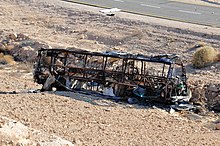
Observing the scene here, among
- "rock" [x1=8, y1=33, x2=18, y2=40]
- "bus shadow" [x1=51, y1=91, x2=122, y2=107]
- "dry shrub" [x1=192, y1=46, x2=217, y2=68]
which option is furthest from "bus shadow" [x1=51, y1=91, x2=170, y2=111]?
"rock" [x1=8, y1=33, x2=18, y2=40]

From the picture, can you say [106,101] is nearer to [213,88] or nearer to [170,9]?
[213,88]

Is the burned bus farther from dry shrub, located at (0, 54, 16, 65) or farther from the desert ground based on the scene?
dry shrub, located at (0, 54, 16, 65)

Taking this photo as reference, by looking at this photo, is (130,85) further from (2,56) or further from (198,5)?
(198,5)

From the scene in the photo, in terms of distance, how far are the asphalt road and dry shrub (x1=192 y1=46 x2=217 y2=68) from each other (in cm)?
683

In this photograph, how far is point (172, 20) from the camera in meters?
35.1

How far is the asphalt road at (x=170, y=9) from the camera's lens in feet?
118

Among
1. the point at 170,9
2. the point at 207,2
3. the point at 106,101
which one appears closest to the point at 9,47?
the point at 106,101

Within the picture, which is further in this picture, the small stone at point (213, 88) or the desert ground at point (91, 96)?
the small stone at point (213, 88)

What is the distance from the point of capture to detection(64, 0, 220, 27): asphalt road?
3606 cm

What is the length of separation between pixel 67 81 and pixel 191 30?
1264 centimetres

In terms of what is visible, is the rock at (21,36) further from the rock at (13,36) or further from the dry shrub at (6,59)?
the dry shrub at (6,59)

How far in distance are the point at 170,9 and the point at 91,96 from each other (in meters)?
19.6

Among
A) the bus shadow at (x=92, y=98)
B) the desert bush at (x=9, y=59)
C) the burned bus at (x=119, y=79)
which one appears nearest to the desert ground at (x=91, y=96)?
the bus shadow at (x=92, y=98)

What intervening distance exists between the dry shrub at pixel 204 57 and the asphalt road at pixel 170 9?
6.83 m
